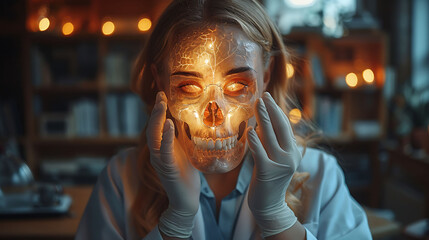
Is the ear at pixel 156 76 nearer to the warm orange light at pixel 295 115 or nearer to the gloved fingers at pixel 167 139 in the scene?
the gloved fingers at pixel 167 139

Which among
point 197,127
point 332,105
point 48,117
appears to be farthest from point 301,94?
point 197,127

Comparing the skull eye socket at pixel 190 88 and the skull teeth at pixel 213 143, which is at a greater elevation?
the skull eye socket at pixel 190 88

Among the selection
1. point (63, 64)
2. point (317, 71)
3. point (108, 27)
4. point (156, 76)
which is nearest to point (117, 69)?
point (108, 27)

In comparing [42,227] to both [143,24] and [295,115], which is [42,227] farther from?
[143,24]

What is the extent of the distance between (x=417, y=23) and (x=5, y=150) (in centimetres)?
401

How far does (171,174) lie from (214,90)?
0.80ft

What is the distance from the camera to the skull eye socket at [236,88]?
101cm

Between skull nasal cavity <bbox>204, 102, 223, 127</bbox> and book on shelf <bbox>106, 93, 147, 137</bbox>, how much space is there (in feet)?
8.44

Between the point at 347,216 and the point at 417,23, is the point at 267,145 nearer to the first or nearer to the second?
the point at 347,216

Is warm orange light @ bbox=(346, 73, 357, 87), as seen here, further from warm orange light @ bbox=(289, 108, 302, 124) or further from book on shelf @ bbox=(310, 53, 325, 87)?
warm orange light @ bbox=(289, 108, 302, 124)

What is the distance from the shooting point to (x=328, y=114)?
3.60m

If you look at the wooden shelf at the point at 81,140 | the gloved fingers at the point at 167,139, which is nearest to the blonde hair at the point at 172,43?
the gloved fingers at the point at 167,139

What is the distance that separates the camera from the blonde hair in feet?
3.32

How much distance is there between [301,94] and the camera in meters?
3.62
